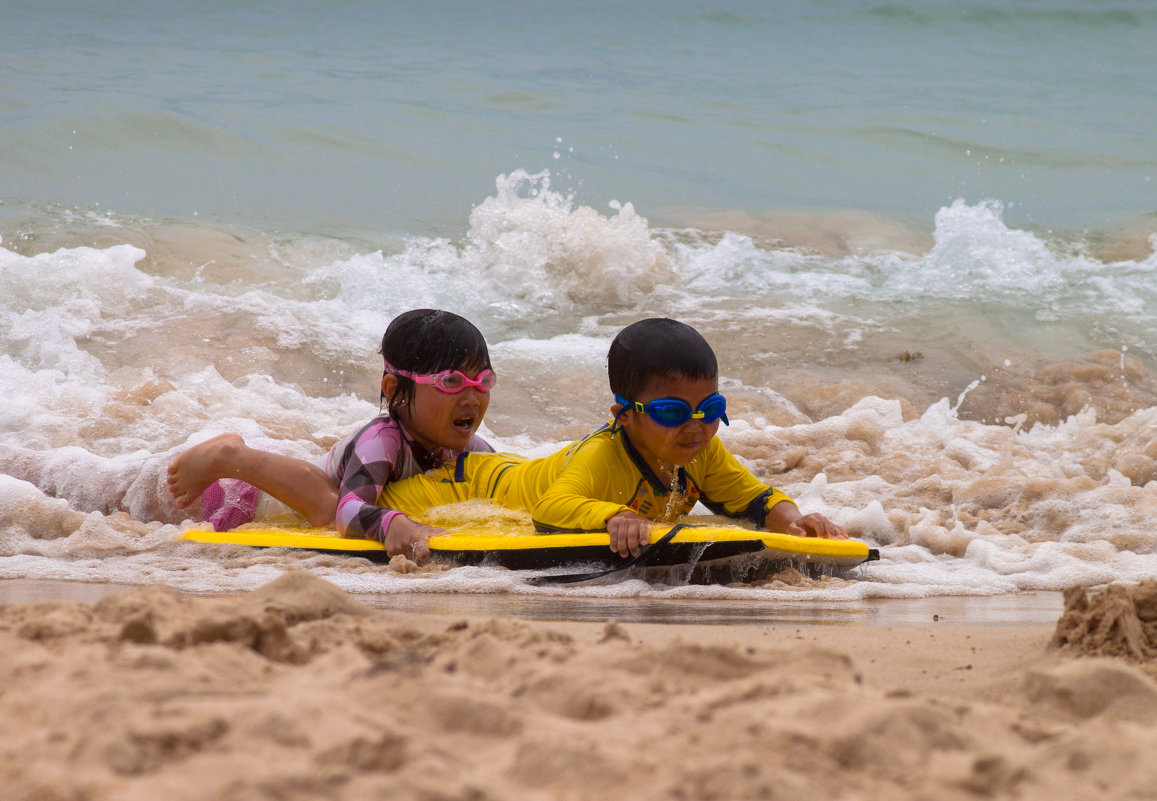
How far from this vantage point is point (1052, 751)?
1298mm

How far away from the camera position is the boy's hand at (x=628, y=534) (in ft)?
11.0

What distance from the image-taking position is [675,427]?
12.2 feet

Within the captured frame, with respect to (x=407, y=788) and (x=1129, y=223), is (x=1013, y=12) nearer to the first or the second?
(x=1129, y=223)

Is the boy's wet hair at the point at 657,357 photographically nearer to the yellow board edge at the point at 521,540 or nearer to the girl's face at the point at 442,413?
the yellow board edge at the point at 521,540

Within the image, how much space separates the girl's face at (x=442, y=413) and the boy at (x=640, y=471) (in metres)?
0.13

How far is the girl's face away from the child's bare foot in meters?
0.69

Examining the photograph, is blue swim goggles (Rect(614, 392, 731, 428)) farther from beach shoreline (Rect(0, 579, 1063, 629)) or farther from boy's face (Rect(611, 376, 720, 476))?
beach shoreline (Rect(0, 579, 1063, 629))

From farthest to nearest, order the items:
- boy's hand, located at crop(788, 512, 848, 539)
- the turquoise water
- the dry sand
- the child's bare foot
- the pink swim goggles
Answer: the turquoise water → the child's bare foot → the pink swim goggles → boy's hand, located at crop(788, 512, 848, 539) → the dry sand

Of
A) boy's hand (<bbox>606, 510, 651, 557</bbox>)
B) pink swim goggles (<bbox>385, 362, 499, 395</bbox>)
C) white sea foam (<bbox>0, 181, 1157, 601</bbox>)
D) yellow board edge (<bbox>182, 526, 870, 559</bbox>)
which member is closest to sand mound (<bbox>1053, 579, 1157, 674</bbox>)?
white sea foam (<bbox>0, 181, 1157, 601</bbox>)

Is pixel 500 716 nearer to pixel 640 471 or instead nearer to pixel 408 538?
pixel 408 538

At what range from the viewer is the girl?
4.22 m

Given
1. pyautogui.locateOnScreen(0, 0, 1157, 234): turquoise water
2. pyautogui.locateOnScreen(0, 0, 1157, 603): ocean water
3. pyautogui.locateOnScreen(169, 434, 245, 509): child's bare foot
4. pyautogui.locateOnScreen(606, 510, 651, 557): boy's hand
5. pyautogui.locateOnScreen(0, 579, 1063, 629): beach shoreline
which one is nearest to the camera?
pyautogui.locateOnScreen(0, 579, 1063, 629): beach shoreline

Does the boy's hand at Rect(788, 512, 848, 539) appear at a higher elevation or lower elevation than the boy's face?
lower

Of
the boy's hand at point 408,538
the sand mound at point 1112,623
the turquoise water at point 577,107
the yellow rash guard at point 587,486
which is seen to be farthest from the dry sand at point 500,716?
the turquoise water at point 577,107
